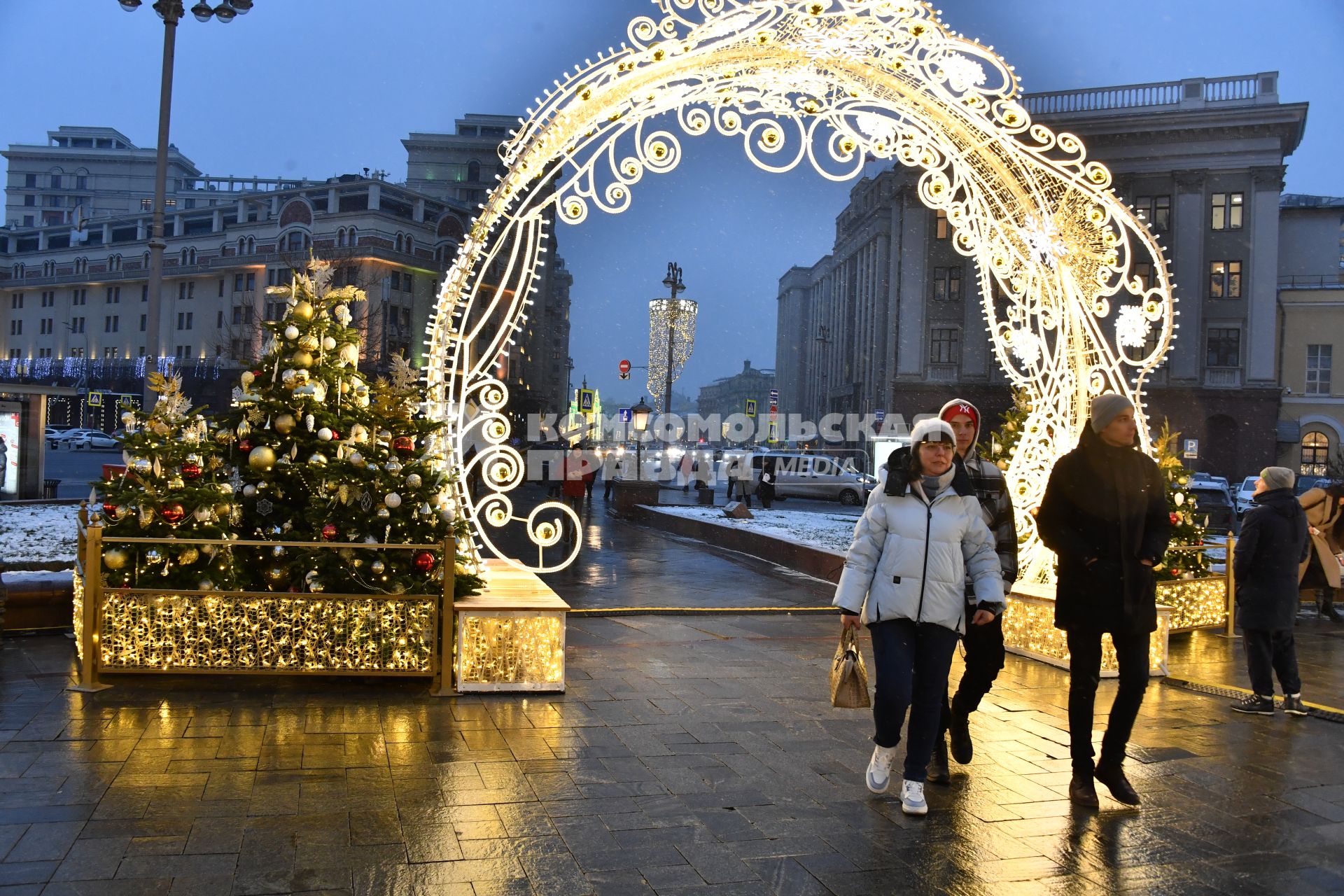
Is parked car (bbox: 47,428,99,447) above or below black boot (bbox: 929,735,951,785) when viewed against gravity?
above

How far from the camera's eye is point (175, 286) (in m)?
75.3

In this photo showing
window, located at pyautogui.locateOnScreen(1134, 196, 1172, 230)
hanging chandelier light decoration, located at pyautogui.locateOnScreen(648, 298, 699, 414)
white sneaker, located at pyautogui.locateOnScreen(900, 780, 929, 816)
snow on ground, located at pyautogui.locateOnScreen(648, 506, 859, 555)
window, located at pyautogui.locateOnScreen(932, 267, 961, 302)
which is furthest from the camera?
window, located at pyautogui.locateOnScreen(932, 267, 961, 302)

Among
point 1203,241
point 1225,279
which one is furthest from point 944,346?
point 1225,279

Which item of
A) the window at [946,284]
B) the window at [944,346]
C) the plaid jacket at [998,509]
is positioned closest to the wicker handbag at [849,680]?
the plaid jacket at [998,509]

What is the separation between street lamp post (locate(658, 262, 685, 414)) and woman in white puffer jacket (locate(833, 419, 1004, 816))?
26491mm

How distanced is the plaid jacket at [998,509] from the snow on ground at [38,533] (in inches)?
293

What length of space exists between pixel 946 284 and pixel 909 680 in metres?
42.4

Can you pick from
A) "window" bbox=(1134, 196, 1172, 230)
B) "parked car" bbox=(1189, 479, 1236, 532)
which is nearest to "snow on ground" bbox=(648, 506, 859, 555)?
"parked car" bbox=(1189, 479, 1236, 532)

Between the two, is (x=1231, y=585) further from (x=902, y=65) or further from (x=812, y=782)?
(x=812, y=782)

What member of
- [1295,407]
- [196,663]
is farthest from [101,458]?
[1295,407]

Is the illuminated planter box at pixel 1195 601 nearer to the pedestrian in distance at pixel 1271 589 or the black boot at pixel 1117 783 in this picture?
the pedestrian in distance at pixel 1271 589

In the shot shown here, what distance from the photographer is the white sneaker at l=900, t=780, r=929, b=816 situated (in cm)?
450

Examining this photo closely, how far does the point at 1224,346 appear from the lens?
4119 centimetres

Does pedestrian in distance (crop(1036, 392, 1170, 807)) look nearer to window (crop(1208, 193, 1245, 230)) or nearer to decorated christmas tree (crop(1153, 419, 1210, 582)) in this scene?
decorated christmas tree (crop(1153, 419, 1210, 582))
